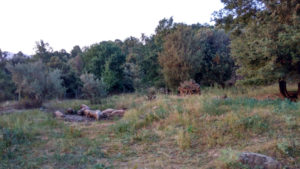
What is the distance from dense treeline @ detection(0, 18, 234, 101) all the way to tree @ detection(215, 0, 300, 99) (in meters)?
8.85

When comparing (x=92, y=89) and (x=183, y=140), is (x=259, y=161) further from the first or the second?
(x=92, y=89)

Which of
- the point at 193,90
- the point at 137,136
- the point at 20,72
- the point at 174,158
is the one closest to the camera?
the point at 174,158

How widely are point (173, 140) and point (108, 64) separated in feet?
83.6

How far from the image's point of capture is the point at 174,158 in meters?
4.99

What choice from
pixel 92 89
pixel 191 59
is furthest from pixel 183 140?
pixel 191 59

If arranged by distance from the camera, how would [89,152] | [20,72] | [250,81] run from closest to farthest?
[89,152], [250,81], [20,72]

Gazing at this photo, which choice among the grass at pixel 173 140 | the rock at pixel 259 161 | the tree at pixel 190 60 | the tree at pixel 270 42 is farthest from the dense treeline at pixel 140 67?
the rock at pixel 259 161

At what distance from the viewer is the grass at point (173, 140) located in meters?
4.71

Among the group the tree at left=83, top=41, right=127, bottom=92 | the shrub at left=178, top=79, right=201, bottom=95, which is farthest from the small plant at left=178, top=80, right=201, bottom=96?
the tree at left=83, top=41, right=127, bottom=92

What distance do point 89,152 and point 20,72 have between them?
1558 centimetres

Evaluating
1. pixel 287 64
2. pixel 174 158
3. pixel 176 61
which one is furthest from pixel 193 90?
pixel 174 158

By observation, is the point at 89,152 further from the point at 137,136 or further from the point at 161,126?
the point at 161,126

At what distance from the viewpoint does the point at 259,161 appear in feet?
13.1

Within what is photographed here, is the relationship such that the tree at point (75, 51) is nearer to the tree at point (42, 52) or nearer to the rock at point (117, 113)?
the tree at point (42, 52)
